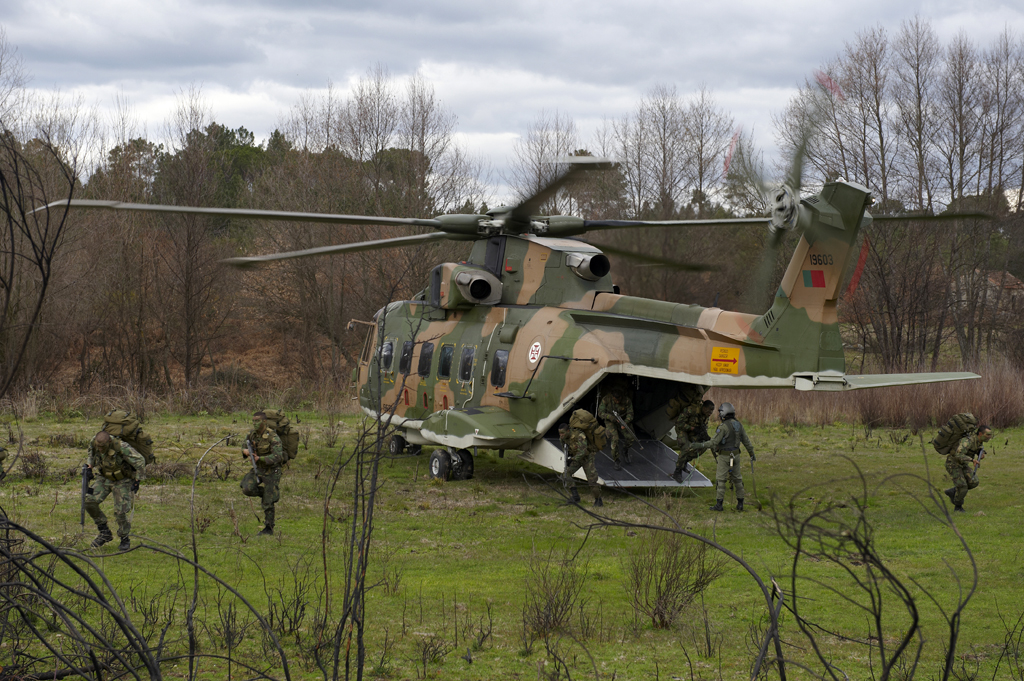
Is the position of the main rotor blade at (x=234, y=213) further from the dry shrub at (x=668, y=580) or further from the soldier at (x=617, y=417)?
the dry shrub at (x=668, y=580)

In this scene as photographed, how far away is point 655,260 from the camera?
1273cm

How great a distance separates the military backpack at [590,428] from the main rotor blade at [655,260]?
2510mm

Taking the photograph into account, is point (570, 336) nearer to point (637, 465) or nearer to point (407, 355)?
point (637, 465)

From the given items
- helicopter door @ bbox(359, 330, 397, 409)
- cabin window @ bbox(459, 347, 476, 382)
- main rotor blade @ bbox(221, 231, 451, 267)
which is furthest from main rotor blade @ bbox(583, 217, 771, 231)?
helicopter door @ bbox(359, 330, 397, 409)

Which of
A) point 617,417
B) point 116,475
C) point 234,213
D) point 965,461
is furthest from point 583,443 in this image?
point 116,475

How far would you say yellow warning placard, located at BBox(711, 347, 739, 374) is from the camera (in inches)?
431

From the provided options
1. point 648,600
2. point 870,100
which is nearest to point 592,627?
point 648,600

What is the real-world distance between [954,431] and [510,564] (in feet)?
20.8

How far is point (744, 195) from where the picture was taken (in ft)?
33.8

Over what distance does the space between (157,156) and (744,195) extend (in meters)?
25.7

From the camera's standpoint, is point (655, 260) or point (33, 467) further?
point (33, 467)

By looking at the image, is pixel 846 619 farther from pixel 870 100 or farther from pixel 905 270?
pixel 870 100

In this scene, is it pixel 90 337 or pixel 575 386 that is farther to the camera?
pixel 90 337

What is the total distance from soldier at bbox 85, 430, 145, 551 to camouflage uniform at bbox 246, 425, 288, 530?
130 centimetres
